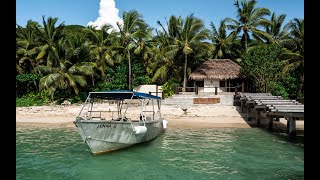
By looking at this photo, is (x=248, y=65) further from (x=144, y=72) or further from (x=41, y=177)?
(x=41, y=177)

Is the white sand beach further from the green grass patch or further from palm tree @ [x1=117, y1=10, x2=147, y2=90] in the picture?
palm tree @ [x1=117, y1=10, x2=147, y2=90]

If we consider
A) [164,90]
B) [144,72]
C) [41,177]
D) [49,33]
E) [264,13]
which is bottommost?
[41,177]

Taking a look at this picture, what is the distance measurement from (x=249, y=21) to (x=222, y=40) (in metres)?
4.16

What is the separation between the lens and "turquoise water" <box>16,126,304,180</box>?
11633 millimetres

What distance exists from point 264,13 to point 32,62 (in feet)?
94.6

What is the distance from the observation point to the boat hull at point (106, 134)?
13.1m

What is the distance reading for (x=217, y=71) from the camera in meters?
34.8

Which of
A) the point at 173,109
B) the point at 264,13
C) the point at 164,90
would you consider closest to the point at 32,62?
the point at 164,90

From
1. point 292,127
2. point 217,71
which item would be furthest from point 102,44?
point 292,127

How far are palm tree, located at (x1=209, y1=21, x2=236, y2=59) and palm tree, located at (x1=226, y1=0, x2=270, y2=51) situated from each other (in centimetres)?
122

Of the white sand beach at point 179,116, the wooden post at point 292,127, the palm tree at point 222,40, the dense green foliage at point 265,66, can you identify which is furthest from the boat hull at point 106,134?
the palm tree at point 222,40

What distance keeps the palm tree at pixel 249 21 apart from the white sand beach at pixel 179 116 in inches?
521

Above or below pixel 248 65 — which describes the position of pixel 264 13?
above
